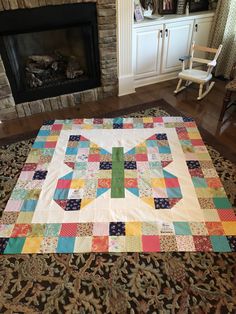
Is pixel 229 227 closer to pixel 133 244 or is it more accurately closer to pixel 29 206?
pixel 133 244

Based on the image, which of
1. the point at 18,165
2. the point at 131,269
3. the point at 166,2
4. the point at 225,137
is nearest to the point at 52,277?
the point at 131,269

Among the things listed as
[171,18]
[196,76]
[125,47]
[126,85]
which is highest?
[171,18]

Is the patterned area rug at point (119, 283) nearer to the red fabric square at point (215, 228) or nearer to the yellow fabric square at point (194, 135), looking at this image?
the red fabric square at point (215, 228)

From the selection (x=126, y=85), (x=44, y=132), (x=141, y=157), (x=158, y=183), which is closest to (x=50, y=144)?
(x=44, y=132)

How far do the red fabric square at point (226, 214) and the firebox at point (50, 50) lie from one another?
6.68 feet

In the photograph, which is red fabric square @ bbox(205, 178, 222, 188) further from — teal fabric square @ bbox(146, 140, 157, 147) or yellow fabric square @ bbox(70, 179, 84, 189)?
yellow fabric square @ bbox(70, 179, 84, 189)

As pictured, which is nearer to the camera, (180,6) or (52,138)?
(52,138)

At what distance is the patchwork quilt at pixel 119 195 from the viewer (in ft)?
5.43

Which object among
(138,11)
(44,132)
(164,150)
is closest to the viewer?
(164,150)

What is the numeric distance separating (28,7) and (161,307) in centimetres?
257

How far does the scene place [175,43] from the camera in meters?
3.27

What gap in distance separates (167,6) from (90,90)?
1.35 meters

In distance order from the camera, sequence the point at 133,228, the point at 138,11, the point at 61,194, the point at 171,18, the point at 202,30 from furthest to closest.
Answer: the point at 202,30, the point at 171,18, the point at 138,11, the point at 61,194, the point at 133,228

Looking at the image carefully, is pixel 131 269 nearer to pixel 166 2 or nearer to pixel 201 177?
pixel 201 177
